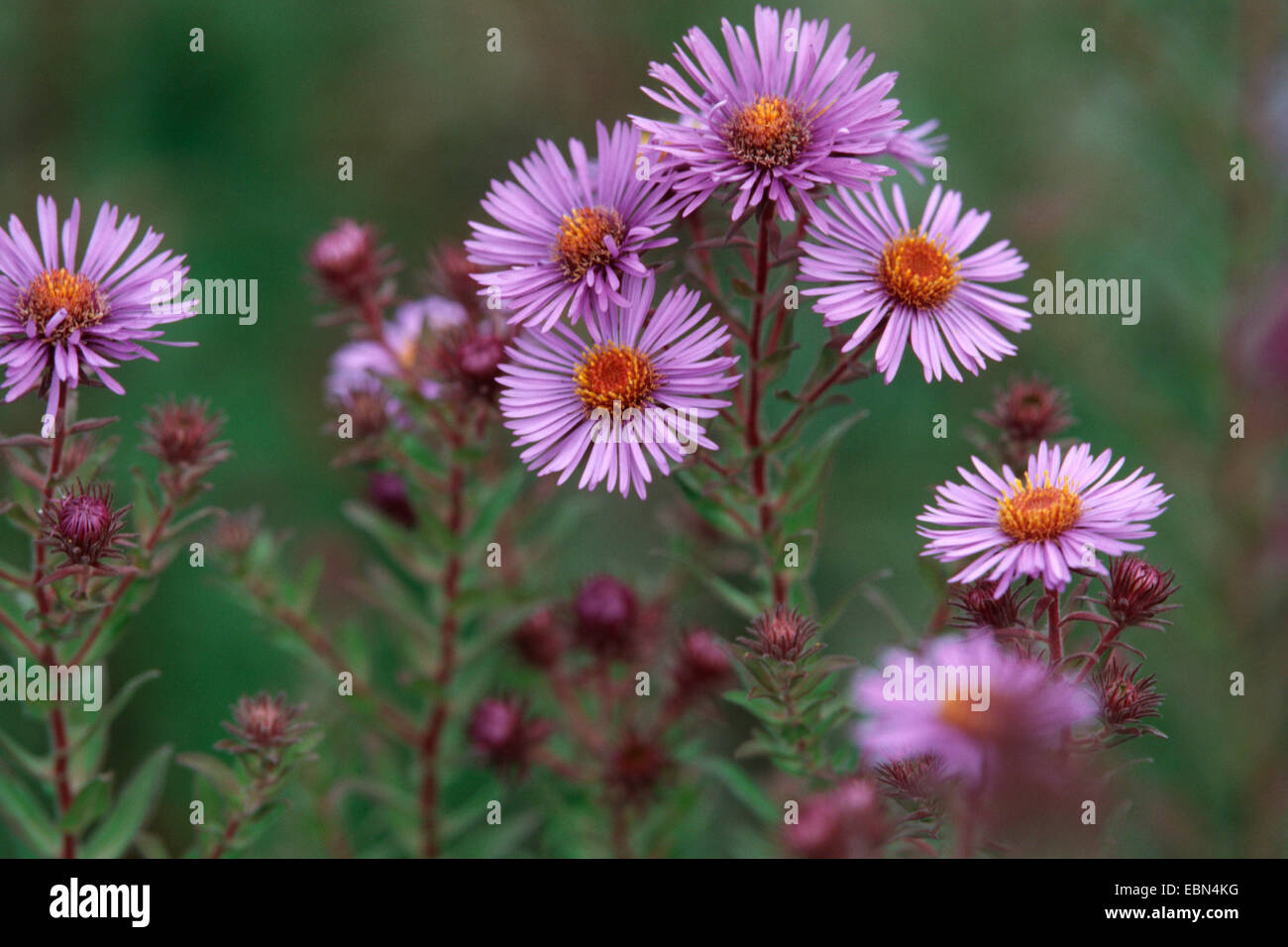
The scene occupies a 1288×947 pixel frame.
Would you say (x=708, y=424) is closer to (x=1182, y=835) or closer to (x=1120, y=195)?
(x=1182, y=835)

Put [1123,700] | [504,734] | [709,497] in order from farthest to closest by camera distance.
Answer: [504,734] → [709,497] → [1123,700]

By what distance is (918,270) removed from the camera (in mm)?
1159

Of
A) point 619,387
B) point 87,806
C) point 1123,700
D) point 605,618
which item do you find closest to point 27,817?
point 87,806

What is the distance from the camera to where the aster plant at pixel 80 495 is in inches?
42.9

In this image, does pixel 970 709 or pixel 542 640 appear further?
pixel 542 640

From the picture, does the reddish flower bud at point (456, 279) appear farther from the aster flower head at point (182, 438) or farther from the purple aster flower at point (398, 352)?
the aster flower head at point (182, 438)

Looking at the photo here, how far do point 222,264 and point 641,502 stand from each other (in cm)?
100

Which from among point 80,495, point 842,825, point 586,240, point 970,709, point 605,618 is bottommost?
point 842,825

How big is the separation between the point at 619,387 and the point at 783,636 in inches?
11.0

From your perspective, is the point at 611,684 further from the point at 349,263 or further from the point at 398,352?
the point at 349,263

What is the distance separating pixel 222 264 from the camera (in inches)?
97.0

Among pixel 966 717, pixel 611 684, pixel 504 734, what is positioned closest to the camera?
pixel 966 717

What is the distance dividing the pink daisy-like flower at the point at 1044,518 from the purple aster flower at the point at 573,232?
14.1 inches

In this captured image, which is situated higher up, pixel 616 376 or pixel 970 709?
pixel 616 376
